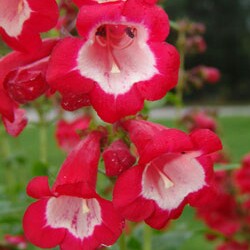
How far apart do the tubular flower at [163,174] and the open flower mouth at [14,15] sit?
0.26 metres

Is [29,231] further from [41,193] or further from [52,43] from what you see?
[52,43]

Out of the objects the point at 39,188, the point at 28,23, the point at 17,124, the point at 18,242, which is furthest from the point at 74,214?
the point at 18,242

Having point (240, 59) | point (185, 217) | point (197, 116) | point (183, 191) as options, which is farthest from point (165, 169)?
point (240, 59)

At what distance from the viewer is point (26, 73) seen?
114cm

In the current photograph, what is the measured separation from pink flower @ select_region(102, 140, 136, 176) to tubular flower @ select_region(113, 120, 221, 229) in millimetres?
23

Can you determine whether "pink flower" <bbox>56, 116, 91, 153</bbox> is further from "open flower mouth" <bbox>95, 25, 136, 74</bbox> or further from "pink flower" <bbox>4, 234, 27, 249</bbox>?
"open flower mouth" <bbox>95, 25, 136, 74</bbox>

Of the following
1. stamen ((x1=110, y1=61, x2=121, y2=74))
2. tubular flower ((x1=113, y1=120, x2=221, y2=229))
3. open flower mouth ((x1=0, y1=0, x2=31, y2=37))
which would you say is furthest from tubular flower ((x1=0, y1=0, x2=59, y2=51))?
tubular flower ((x1=113, y1=120, x2=221, y2=229))

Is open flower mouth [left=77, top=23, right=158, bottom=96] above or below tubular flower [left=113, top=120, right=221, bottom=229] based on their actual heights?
above

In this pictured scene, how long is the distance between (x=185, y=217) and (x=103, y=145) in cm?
459

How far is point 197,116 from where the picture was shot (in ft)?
9.43

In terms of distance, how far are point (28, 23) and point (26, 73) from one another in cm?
10

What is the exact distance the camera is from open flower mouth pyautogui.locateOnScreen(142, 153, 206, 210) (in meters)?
1.16

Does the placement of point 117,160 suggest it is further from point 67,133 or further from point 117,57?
point 67,133

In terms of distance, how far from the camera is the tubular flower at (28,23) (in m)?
1.04
